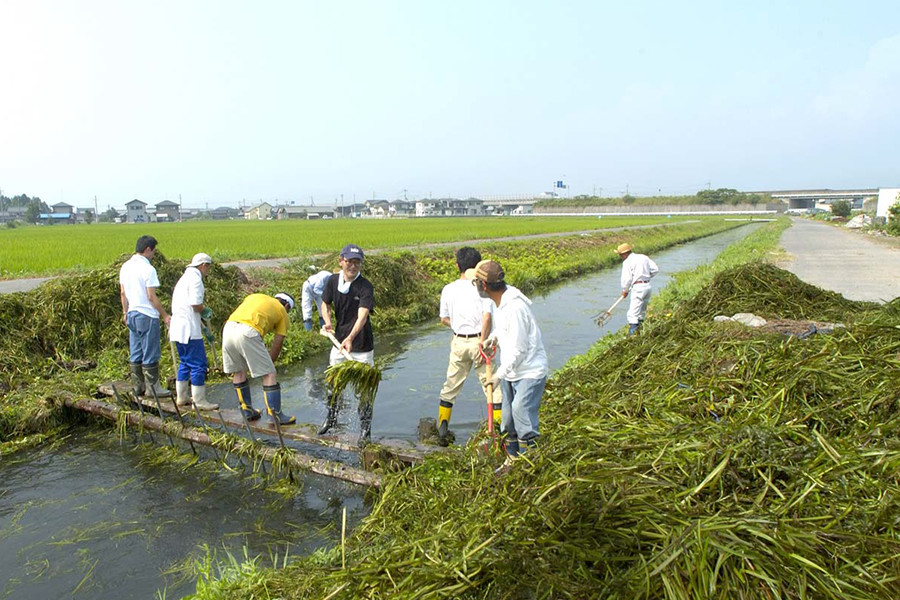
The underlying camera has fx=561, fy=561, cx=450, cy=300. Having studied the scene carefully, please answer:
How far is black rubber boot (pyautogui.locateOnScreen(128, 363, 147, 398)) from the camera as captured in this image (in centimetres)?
666

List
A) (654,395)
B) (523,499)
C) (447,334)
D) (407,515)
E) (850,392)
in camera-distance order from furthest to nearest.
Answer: (447,334) < (654,395) < (850,392) < (407,515) < (523,499)

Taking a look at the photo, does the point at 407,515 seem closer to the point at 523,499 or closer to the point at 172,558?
the point at 523,499

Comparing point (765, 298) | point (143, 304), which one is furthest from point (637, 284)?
point (143, 304)

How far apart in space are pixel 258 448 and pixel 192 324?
5.22 feet

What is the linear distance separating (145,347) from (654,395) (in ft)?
18.1

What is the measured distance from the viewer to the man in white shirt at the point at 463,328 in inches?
218

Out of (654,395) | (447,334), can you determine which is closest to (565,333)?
(447,334)

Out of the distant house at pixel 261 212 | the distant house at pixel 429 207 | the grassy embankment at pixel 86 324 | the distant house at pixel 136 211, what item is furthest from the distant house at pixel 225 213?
the grassy embankment at pixel 86 324

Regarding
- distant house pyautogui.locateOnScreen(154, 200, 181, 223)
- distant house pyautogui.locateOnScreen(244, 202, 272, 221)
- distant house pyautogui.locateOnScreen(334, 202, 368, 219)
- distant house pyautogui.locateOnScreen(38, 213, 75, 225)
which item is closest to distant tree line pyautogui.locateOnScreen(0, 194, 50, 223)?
distant house pyautogui.locateOnScreen(38, 213, 75, 225)

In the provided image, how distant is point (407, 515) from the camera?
3.78 meters

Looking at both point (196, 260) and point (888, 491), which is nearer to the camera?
point (888, 491)

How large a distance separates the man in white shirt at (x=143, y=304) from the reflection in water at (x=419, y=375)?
136 centimetres

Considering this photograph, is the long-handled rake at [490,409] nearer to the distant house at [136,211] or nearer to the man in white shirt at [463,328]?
the man in white shirt at [463,328]

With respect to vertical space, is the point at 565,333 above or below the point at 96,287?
below
